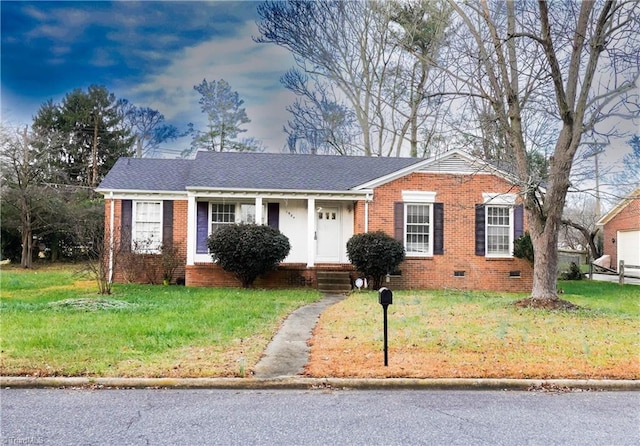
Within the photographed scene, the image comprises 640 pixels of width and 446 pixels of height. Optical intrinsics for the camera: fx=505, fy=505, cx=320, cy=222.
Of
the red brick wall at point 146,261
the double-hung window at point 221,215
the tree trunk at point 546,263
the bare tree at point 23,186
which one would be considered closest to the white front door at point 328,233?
the double-hung window at point 221,215

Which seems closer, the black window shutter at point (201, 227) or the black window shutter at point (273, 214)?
the black window shutter at point (201, 227)

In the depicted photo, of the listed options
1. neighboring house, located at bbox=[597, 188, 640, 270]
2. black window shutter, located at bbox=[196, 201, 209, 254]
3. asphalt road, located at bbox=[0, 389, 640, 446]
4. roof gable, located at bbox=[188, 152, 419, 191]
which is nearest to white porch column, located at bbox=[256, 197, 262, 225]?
roof gable, located at bbox=[188, 152, 419, 191]

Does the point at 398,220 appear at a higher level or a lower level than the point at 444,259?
higher

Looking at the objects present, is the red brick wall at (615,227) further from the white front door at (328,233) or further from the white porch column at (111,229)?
the white porch column at (111,229)

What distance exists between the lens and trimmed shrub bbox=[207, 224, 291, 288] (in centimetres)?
1565

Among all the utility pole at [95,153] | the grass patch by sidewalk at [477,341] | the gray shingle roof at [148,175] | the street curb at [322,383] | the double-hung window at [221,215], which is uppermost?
the utility pole at [95,153]

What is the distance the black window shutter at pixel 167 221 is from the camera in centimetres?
1778

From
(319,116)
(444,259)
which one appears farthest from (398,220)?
(319,116)

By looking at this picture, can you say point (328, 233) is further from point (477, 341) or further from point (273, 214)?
point (477, 341)

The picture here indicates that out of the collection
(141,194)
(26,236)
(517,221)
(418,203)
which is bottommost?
(26,236)

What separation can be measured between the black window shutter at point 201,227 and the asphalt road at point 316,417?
491 inches

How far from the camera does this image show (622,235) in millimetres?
29188

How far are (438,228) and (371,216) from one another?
2.37 meters

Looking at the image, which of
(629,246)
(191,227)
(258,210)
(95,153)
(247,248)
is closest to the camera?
(247,248)
